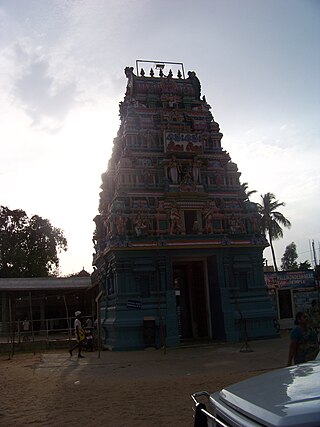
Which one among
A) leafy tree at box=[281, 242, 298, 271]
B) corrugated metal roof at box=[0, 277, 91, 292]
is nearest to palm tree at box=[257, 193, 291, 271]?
corrugated metal roof at box=[0, 277, 91, 292]

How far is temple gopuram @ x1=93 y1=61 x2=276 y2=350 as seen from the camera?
16.5 metres

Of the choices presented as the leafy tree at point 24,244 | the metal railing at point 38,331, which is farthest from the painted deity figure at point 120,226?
the leafy tree at point 24,244

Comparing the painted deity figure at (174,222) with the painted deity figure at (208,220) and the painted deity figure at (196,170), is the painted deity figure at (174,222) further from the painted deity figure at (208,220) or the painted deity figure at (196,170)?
the painted deity figure at (196,170)

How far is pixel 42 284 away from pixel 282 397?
84.7 feet

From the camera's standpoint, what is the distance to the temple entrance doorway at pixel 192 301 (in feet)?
61.2

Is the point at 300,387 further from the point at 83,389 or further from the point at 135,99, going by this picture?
the point at 135,99

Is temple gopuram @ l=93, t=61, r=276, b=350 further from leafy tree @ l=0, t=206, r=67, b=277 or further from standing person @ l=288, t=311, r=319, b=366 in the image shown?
leafy tree @ l=0, t=206, r=67, b=277

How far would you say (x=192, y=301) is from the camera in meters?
19.6

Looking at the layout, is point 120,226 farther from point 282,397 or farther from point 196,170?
point 282,397

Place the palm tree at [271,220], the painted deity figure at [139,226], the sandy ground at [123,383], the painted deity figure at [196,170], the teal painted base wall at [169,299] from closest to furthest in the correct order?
the sandy ground at [123,383] → the teal painted base wall at [169,299] → the painted deity figure at [139,226] → the painted deity figure at [196,170] → the palm tree at [271,220]

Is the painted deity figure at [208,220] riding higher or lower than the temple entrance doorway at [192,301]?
higher

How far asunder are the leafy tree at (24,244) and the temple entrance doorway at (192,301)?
2064 cm

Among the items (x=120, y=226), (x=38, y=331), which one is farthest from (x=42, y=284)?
(x=120, y=226)

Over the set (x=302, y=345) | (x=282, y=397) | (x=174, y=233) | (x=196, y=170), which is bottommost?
(x=302, y=345)
